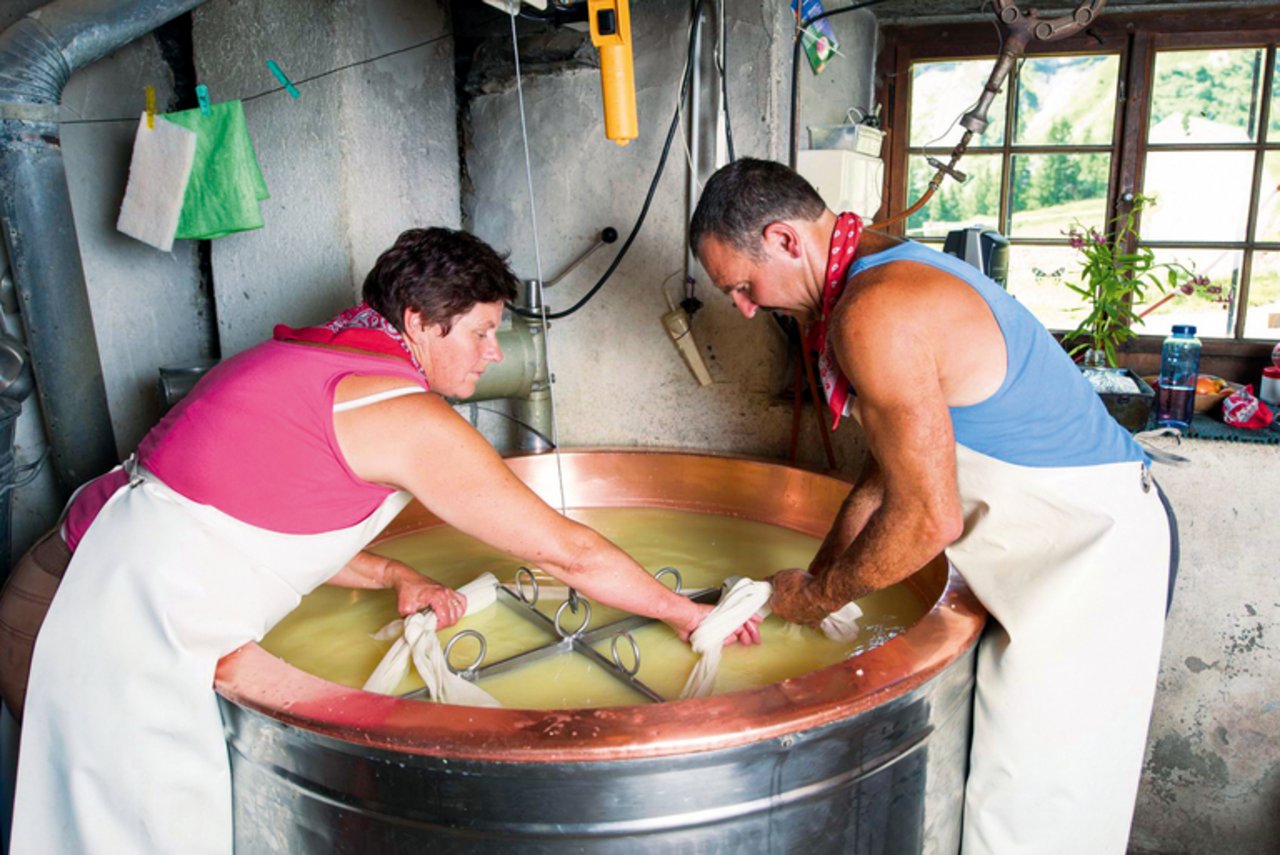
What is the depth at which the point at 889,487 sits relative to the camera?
4.87 ft

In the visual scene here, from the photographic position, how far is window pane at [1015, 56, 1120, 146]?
8.79ft

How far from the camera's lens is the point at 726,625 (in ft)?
5.55

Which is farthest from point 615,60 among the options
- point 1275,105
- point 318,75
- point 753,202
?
point 1275,105

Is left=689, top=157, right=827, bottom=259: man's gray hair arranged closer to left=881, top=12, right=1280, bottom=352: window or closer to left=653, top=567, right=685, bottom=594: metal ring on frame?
left=653, top=567, right=685, bottom=594: metal ring on frame

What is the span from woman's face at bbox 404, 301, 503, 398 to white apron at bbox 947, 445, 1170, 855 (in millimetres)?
842

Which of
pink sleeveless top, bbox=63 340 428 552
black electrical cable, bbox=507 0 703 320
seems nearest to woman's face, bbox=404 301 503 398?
pink sleeveless top, bbox=63 340 428 552

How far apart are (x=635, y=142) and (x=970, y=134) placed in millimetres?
853

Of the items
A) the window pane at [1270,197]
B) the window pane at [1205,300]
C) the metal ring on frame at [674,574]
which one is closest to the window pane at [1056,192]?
the window pane at [1205,300]

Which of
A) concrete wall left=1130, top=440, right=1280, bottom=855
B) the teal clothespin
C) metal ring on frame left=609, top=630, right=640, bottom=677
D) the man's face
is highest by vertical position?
the teal clothespin

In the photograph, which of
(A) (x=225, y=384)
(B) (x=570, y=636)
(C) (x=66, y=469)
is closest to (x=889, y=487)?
(B) (x=570, y=636)

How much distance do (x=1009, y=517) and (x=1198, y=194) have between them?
1.60m

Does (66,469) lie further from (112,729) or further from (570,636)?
(570,636)

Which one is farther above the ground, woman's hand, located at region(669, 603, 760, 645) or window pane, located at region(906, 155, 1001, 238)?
window pane, located at region(906, 155, 1001, 238)

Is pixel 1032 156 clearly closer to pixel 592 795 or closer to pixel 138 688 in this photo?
pixel 592 795
